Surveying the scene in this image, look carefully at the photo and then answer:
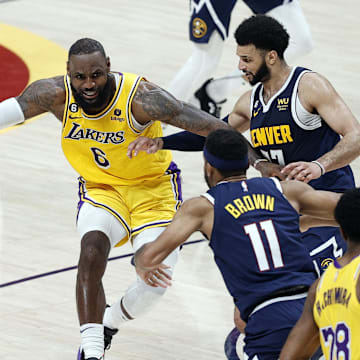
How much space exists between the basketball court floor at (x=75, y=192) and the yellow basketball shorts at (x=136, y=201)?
2.42ft

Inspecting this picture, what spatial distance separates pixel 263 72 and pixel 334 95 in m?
0.43

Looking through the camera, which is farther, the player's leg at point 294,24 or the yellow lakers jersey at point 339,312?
the player's leg at point 294,24

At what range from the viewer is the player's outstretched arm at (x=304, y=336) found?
366 centimetres

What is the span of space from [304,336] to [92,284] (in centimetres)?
168

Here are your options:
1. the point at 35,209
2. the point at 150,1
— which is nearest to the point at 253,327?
the point at 35,209

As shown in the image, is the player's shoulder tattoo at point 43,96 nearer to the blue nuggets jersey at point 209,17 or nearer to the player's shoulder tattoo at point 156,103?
the player's shoulder tattoo at point 156,103

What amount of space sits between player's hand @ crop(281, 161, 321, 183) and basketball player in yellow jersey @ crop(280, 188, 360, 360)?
1.21 meters

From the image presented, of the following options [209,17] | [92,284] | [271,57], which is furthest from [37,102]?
[209,17]

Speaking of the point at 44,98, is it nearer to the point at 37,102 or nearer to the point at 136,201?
the point at 37,102

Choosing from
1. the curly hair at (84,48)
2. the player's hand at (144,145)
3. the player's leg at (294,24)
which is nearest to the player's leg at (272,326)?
the player's hand at (144,145)

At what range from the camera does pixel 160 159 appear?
5672mm

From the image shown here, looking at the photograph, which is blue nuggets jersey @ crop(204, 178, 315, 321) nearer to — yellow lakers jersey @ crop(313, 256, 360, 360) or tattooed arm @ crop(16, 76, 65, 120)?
yellow lakers jersey @ crop(313, 256, 360, 360)

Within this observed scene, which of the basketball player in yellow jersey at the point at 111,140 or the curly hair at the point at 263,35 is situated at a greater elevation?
the curly hair at the point at 263,35

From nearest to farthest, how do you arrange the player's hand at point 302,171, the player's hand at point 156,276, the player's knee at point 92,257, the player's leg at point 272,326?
the player's leg at point 272,326 → the player's hand at point 156,276 → the player's hand at point 302,171 → the player's knee at point 92,257
